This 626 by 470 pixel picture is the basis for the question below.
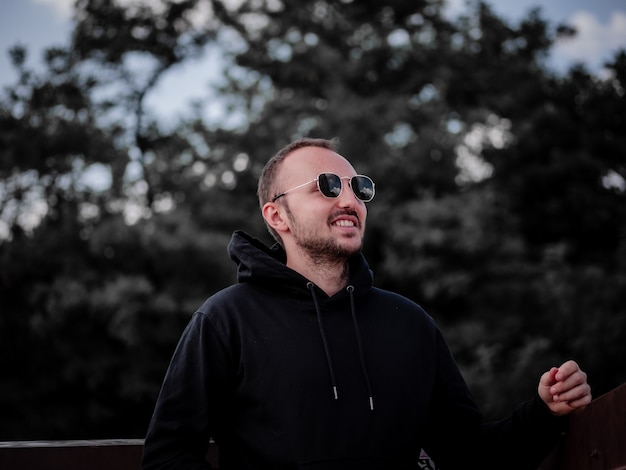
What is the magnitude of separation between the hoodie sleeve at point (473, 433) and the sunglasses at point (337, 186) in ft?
1.69

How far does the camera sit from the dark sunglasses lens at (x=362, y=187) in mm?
2236

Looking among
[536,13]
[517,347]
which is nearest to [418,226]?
[517,347]

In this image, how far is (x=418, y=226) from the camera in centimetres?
1308

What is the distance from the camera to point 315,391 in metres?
1.87

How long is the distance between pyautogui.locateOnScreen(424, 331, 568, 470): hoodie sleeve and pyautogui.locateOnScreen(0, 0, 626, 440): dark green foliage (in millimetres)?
6861

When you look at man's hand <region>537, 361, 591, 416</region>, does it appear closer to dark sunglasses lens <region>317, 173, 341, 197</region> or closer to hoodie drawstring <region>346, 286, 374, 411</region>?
hoodie drawstring <region>346, 286, 374, 411</region>

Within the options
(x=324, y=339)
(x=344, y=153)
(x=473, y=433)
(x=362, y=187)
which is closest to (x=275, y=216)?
(x=362, y=187)

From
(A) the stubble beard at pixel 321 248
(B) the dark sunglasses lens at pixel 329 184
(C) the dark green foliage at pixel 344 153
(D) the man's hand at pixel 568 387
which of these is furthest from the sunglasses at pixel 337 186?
(C) the dark green foliage at pixel 344 153

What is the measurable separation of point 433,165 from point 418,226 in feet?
6.24

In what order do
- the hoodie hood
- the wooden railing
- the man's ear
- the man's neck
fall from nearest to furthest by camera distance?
the wooden railing < the hoodie hood < the man's neck < the man's ear

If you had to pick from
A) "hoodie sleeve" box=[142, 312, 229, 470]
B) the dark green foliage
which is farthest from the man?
the dark green foliage

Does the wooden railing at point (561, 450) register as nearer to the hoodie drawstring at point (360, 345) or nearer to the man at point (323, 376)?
the man at point (323, 376)

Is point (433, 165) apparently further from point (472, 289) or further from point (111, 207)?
point (111, 207)

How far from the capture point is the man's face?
84.4 inches
